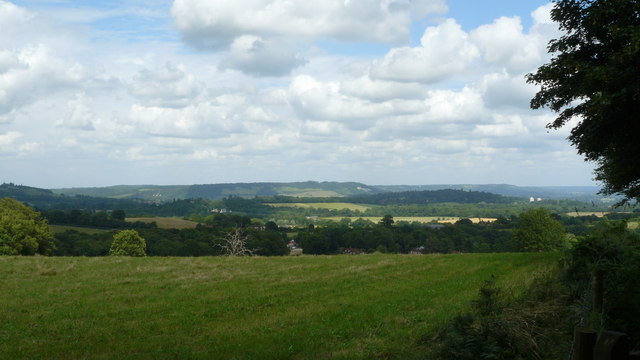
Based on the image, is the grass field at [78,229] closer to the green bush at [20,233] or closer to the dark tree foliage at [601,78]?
the green bush at [20,233]

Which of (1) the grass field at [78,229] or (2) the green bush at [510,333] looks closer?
(2) the green bush at [510,333]

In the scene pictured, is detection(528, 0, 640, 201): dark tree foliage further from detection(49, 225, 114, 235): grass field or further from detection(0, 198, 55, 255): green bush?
detection(49, 225, 114, 235): grass field

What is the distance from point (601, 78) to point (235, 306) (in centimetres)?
1520

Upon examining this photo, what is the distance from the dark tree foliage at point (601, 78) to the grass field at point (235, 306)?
6.46 meters

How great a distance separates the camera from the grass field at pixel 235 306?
1365 cm

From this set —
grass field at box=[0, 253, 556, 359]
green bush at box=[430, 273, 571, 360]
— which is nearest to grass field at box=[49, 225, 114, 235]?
grass field at box=[0, 253, 556, 359]

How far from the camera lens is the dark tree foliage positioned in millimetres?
15805

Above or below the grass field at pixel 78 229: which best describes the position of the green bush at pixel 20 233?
above


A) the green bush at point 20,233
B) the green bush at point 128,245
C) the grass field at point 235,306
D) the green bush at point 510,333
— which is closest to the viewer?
the green bush at point 510,333

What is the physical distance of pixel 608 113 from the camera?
56.7 feet

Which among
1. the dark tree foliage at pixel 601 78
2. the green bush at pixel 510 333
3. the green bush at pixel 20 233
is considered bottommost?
the green bush at pixel 20 233

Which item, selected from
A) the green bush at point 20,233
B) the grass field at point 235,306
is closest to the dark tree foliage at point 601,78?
the grass field at point 235,306

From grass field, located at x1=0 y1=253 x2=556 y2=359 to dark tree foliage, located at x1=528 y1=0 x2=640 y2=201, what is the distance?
6457mm

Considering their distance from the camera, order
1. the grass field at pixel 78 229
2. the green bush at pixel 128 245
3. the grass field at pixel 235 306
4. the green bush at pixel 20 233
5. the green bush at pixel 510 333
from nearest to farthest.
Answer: the green bush at pixel 510 333, the grass field at pixel 235 306, the green bush at pixel 20 233, the green bush at pixel 128 245, the grass field at pixel 78 229
